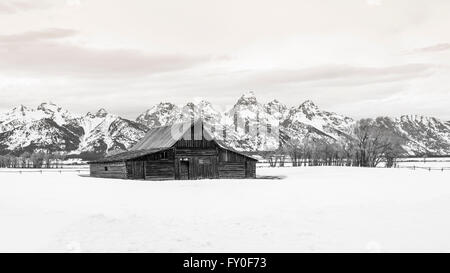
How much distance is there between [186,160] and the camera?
49.6 metres

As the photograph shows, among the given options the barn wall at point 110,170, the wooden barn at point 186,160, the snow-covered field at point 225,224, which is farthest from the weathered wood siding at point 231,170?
the snow-covered field at point 225,224

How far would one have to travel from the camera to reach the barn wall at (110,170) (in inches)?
1956

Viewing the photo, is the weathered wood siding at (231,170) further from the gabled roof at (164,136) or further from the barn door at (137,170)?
the barn door at (137,170)

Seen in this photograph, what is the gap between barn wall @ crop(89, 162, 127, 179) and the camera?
163ft

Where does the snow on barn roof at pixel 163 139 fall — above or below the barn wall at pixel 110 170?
above

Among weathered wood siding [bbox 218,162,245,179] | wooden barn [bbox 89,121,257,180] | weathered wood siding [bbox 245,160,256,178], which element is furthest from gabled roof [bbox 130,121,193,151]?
weathered wood siding [bbox 245,160,256,178]

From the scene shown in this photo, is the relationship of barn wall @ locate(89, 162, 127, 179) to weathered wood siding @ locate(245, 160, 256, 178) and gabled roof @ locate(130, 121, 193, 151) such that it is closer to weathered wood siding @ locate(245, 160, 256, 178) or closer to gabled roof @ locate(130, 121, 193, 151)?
gabled roof @ locate(130, 121, 193, 151)

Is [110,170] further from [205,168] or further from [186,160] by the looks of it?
[205,168]

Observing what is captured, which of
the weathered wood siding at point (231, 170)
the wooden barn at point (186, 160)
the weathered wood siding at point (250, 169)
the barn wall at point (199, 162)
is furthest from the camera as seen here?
the weathered wood siding at point (250, 169)

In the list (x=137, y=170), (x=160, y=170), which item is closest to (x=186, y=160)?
(x=160, y=170)

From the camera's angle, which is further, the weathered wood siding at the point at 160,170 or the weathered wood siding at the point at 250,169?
the weathered wood siding at the point at 250,169
